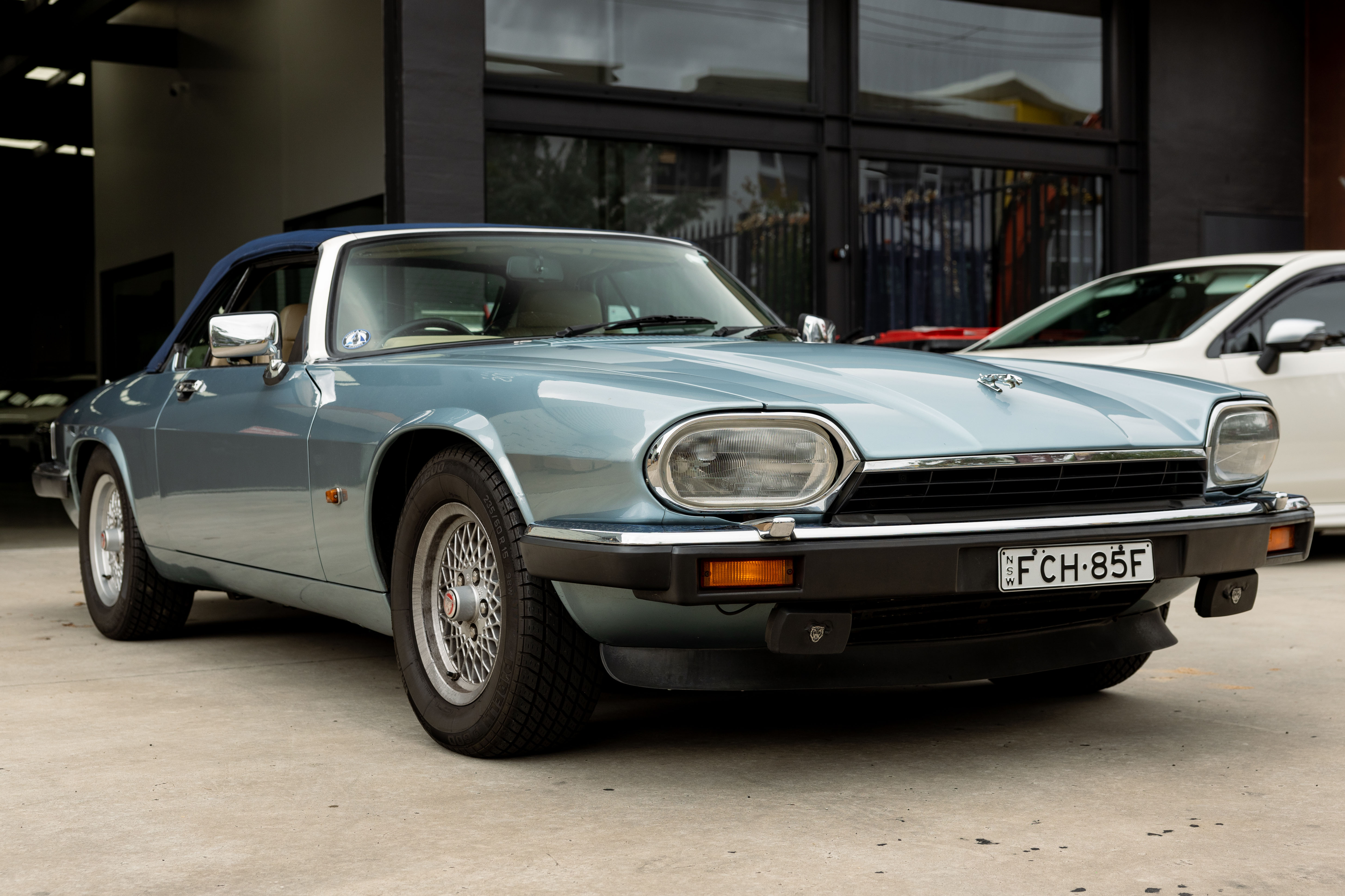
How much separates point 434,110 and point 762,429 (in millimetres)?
6386

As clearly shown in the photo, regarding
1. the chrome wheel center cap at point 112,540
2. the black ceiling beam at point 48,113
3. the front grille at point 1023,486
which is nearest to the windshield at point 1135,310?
the front grille at point 1023,486

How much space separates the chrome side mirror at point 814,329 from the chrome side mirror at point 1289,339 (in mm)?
2734

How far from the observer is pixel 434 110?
8820 mm

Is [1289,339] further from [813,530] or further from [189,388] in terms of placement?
[189,388]

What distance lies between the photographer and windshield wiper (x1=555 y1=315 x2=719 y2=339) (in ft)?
13.5

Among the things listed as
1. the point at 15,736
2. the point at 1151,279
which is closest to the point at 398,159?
the point at 1151,279

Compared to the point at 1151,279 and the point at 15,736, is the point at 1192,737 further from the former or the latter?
the point at 1151,279

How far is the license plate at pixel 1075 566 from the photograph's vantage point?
3041 millimetres

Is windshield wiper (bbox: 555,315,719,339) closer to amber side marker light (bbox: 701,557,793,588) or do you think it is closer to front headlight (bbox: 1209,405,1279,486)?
amber side marker light (bbox: 701,557,793,588)

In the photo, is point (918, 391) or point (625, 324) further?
point (625, 324)

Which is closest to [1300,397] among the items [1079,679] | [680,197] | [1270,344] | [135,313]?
[1270,344]

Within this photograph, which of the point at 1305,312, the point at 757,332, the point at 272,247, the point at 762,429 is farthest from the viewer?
the point at 1305,312

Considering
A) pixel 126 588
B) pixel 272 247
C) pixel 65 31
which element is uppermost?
pixel 65 31

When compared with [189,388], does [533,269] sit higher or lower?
higher
